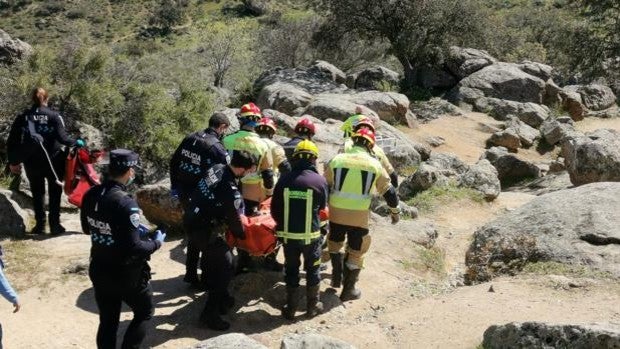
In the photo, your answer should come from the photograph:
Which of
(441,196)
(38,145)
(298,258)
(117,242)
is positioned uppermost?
(117,242)

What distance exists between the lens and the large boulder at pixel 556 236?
805 centimetres

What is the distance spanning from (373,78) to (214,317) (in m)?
19.1

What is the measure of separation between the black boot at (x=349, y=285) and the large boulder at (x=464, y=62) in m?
19.7

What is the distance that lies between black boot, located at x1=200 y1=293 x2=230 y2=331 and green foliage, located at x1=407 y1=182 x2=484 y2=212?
6636 mm

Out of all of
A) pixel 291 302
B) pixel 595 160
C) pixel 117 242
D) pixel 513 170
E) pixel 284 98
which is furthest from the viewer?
pixel 284 98

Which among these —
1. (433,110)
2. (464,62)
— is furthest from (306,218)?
(464,62)

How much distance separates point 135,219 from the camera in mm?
5168

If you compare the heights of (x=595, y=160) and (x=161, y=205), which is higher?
(x=161, y=205)

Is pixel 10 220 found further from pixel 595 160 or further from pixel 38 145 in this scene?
pixel 595 160

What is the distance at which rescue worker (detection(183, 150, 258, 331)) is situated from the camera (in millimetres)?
6297

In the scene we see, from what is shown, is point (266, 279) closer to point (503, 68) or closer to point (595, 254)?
point (595, 254)

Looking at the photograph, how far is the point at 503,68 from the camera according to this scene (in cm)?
2547

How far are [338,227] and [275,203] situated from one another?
1.01 meters

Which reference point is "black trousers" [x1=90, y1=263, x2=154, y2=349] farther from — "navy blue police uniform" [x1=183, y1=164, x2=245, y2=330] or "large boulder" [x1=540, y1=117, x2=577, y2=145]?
"large boulder" [x1=540, y1=117, x2=577, y2=145]
